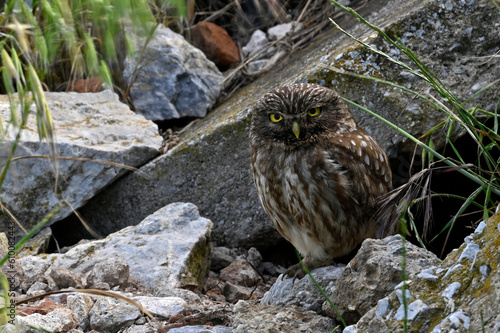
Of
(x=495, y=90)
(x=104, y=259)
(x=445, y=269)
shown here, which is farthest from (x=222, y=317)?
(x=495, y=90)

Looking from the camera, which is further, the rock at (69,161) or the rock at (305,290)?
the rock at (69,161)

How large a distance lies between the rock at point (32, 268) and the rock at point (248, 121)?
900 mm

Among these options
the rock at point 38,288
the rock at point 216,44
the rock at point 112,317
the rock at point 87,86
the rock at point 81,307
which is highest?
the rock at point 87,86

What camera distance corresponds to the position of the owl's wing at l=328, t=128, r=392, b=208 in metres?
3.47

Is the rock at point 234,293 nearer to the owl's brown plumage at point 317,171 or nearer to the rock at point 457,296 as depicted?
the owl's brown plumage at point 317,171

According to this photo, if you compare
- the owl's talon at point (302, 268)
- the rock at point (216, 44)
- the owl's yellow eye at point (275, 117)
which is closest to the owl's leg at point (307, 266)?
the owl's talon at point (302, 268)

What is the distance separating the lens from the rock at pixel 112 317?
2758 mm

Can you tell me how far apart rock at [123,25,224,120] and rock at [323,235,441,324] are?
9.56 ft

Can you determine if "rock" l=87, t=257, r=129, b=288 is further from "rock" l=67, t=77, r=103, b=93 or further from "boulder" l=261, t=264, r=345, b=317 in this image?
"rock" l=67, t=77, r=103, b=93

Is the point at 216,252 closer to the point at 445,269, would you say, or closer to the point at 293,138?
the point at 293,138

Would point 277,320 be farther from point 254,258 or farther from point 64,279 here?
point 254,258

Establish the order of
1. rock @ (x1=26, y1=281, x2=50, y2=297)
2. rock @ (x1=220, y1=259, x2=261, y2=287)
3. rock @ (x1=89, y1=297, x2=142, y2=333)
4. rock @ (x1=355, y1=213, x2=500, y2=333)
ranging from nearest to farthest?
rock @ (x1=355, y1=213, x2=500, y2=333), rock @ (x1=89, y1=297, x2=142, y2=333), rock @ (x1=26, y1=281, x2=50, y2=297), rock @ (x1=220, y1=259, x2=261, y2=287)

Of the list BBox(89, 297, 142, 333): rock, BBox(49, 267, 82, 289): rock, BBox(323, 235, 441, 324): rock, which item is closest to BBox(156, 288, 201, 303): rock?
BBox(49, 267, 82, 289): rock

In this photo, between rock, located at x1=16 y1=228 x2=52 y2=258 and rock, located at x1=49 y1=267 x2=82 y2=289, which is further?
rock, located at x1=16 y1=228 x2=52 y2=258
